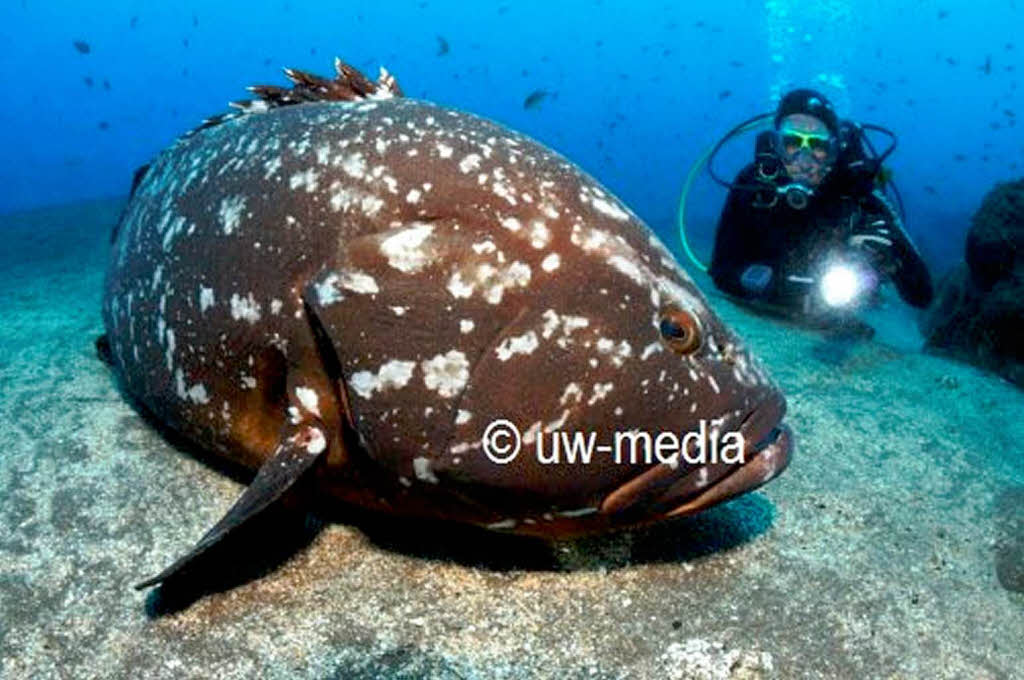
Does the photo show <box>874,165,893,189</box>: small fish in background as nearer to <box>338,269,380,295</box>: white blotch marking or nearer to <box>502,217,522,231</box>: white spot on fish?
<box>502,217,522,231</box>: white spot on fish

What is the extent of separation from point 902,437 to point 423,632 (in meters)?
3.50

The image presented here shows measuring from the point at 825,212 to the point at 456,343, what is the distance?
19.8 ft

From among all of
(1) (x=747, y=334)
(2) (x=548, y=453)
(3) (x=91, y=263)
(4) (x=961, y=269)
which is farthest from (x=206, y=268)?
(4) (x=961, y=269)

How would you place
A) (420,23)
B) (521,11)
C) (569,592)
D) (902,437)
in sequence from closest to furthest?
(569,592)
(902,437)
(420,23)
(521,11)

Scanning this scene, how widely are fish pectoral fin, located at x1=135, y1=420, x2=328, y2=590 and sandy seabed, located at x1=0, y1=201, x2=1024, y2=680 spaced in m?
0.33

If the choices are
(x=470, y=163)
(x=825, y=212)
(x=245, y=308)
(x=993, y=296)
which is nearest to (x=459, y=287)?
(x=470, y=163)

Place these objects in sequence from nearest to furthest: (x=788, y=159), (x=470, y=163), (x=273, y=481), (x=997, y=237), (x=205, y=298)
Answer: (x=273, y=481)
(x=470, y=163)
(x=205, y=298)
(x=788, y=159)
(x=997, y=237)

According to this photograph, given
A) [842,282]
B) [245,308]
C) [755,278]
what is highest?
[245,308]

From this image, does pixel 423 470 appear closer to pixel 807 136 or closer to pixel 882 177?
pixel 807 136

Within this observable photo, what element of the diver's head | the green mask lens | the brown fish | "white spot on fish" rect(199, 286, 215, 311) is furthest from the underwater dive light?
"white spot on fish" rect(199, 286, 215, 311)

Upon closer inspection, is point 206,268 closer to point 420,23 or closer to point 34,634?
point 34,634

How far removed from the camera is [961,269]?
1130 cm

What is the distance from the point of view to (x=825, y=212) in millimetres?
7516

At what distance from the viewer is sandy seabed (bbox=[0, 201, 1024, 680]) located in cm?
269
